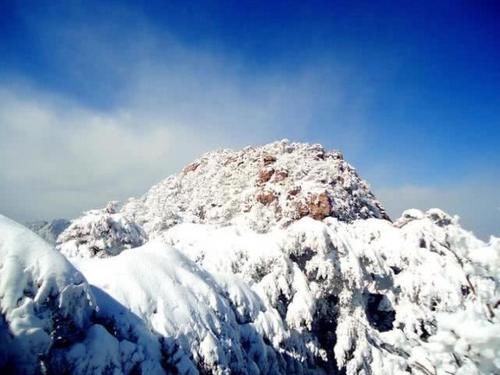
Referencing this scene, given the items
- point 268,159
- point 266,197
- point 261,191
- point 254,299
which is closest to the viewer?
point 254,299

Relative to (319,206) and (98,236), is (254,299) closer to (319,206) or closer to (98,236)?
(98,236)

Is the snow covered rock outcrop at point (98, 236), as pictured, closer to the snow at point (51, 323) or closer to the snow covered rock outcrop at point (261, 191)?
the snow covered rock outcrop at point (261, 191)

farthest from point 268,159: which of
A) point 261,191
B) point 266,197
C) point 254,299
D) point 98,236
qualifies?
point 254,299

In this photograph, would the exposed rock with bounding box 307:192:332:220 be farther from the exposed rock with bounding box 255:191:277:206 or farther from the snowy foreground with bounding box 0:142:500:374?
the exposed rock with bounding box 255:191:277:206

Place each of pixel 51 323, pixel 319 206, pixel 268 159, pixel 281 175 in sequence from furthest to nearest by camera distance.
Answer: pixel 268 159, pixel 281 175, pixel 319 206, pixel 51 323

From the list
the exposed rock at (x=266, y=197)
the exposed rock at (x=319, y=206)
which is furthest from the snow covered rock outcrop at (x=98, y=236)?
the exposed rock at (x=266, y=197)

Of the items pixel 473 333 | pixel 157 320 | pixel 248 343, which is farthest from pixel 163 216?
pixel 473 333

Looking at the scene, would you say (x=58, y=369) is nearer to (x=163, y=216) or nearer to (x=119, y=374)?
(x=119, y=374)

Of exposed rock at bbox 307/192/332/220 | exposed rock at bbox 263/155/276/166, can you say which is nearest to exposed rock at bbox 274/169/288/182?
exposed rock at bbox 263/155/276/166

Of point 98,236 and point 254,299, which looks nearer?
point 254,299
